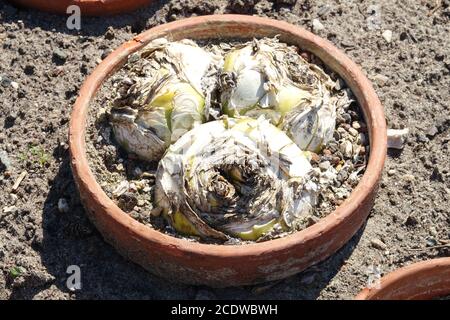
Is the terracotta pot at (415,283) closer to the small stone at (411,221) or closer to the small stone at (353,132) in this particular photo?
the small stone at (411,221)

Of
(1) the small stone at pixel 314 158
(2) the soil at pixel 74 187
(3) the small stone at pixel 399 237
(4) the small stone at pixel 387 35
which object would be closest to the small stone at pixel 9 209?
(2) the soil at pixel 74 187

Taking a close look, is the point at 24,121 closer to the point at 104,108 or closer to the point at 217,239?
the point at 104,108

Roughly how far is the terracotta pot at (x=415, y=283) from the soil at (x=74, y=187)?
8 centimetres

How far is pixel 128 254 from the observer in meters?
3.54

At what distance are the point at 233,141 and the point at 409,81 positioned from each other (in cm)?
125

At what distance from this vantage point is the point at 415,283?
3.57 meters

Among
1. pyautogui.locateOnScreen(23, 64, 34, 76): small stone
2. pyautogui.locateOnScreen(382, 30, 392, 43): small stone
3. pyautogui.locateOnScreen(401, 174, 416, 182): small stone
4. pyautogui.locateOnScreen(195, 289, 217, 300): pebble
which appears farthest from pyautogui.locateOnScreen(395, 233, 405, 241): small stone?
pyautogui.locateOnScreen(23, 64, 34, 76): small stone

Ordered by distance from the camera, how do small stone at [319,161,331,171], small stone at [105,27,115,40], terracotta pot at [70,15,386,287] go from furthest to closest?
1. small stone at [105,27,115,40]
2. small stone at [319,161,331,171]
3. terracotta pot at [70,15,386,287]

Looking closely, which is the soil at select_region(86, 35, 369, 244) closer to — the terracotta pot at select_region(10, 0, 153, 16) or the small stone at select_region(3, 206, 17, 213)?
the small stone at select_region(3, 206, 17, 213)

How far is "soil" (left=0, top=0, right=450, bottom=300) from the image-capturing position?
11.7ft

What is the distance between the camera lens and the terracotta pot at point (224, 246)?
332 centimetres

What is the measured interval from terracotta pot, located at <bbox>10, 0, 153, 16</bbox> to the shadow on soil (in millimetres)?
1098

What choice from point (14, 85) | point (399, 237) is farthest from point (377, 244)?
point (14, 85)
